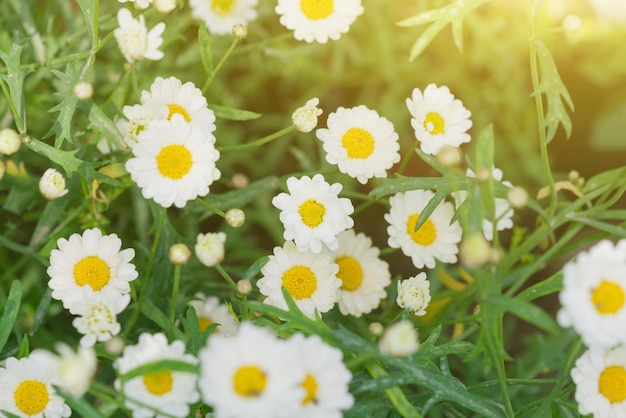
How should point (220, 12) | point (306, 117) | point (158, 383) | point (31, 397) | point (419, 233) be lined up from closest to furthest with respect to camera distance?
point (158, 383) → point (31, 397) → point (306, 117) → point (419, 233) → point (220, 12)

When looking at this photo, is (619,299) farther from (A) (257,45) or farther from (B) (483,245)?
(A) (257,45)

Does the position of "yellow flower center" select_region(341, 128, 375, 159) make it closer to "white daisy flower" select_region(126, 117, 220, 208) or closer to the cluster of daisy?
"white daisy flower" select_region(126, 117, 220, 208)

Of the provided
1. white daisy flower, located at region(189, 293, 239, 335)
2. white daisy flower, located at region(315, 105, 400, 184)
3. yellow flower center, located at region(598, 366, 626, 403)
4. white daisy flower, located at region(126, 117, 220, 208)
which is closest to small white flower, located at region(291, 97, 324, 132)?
white daisy flower, located at region(315, 105, 400, 184)

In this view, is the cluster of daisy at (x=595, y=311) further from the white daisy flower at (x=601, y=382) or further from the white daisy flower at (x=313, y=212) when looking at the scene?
the white daisy flower at (x=313, y=212)

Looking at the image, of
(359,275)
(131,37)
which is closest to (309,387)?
(359,275)

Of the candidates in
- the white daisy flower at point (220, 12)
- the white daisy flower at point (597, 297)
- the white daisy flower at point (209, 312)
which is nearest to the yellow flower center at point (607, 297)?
the white daisy flower at point (597, 297)

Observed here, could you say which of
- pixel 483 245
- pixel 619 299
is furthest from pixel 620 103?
pixel 483 245

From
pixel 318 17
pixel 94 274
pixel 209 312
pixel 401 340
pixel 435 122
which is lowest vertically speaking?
pixel 209 312

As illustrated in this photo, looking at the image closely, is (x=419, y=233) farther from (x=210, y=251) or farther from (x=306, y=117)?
(x=210, y=251)
